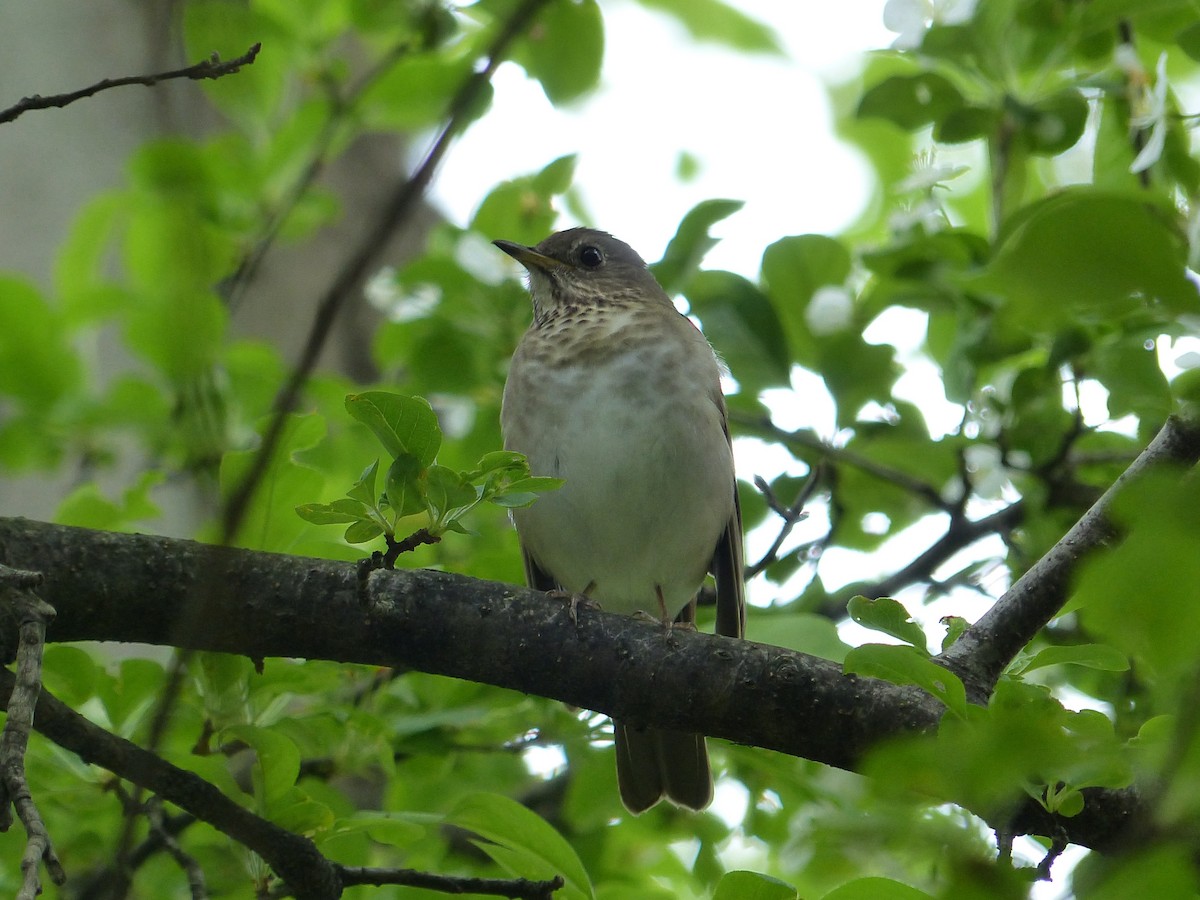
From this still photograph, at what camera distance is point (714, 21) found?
21.4 feet

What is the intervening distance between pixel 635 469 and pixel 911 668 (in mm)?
2105

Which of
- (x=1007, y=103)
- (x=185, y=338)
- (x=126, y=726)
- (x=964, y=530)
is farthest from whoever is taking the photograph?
(x=964, y=530)

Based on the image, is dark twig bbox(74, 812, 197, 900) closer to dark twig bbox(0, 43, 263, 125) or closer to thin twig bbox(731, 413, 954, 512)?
dark twig bbox(0, 43, 263, 125)

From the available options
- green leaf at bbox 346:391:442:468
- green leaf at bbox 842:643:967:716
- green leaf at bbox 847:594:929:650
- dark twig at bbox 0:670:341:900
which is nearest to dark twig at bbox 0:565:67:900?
dark twig at bbox 0:670:341:900

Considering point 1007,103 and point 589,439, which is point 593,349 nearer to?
point 589,439

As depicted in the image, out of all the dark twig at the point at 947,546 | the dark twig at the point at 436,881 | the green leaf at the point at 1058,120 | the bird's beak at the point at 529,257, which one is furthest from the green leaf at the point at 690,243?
the dark twig at the point at 436,881

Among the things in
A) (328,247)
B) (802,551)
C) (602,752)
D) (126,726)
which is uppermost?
(328,247)

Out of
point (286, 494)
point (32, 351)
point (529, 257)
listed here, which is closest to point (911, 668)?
point (286, 494)

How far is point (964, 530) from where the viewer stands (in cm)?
389

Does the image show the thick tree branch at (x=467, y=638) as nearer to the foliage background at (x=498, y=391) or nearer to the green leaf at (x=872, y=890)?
the foliage background at (x=498, y=391)

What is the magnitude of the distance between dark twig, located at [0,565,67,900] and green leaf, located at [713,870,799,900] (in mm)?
1015

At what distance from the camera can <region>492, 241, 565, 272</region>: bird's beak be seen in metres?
4.16

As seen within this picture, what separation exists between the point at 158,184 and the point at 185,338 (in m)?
2.15

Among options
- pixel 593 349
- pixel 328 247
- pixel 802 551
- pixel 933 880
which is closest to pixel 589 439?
pixel 593 349
